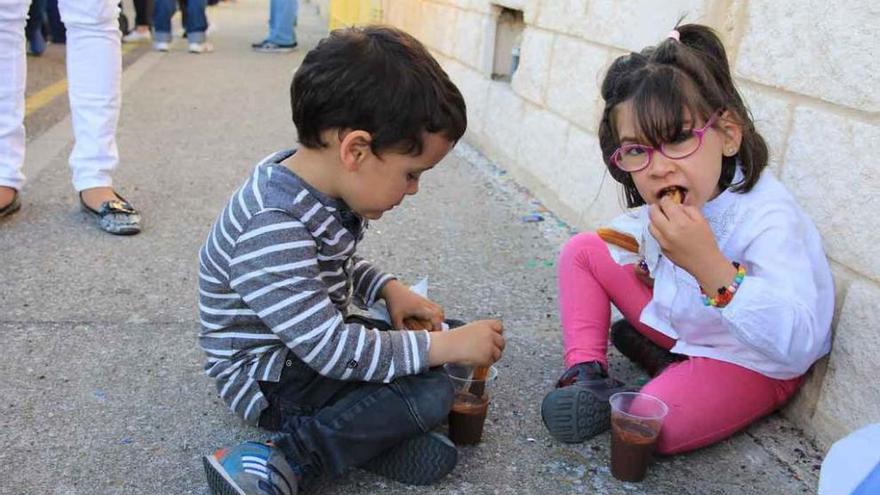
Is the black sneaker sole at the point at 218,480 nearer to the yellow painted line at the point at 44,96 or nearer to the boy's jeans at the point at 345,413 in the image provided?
the boy's jeans at the point at 345,413

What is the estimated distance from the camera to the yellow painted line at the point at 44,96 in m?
5.64

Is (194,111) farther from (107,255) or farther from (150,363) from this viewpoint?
(150,363)

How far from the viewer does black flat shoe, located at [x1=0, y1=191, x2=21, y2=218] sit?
11.2ft

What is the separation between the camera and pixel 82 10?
3.37m

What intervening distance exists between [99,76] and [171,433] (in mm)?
1863

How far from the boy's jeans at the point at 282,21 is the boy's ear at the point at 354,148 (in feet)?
24.9

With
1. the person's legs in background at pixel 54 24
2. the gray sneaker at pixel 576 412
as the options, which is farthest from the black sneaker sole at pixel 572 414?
the person's legs in background at pixel 54 24

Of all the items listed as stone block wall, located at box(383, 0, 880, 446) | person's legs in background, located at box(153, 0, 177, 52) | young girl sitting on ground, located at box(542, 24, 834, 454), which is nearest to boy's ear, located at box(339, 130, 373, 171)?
young girl sitting on ground, located at box(542, 24, 834, 454)

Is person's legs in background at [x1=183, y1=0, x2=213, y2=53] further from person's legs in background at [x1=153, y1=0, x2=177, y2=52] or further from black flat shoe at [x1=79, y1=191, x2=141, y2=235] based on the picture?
black flat shoe at [x1=79, y1=191, x2=141, y2=235]

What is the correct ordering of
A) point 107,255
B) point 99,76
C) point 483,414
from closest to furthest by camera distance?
point 483,414 < point 107,255 < point 99,76

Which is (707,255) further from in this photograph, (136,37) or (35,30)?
(136,37)

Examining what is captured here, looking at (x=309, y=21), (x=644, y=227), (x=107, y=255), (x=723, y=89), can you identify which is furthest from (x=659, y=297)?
(x=309, y=21)

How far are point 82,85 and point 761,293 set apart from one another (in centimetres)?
273

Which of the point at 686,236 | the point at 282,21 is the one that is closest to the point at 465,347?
the point at 686,236
